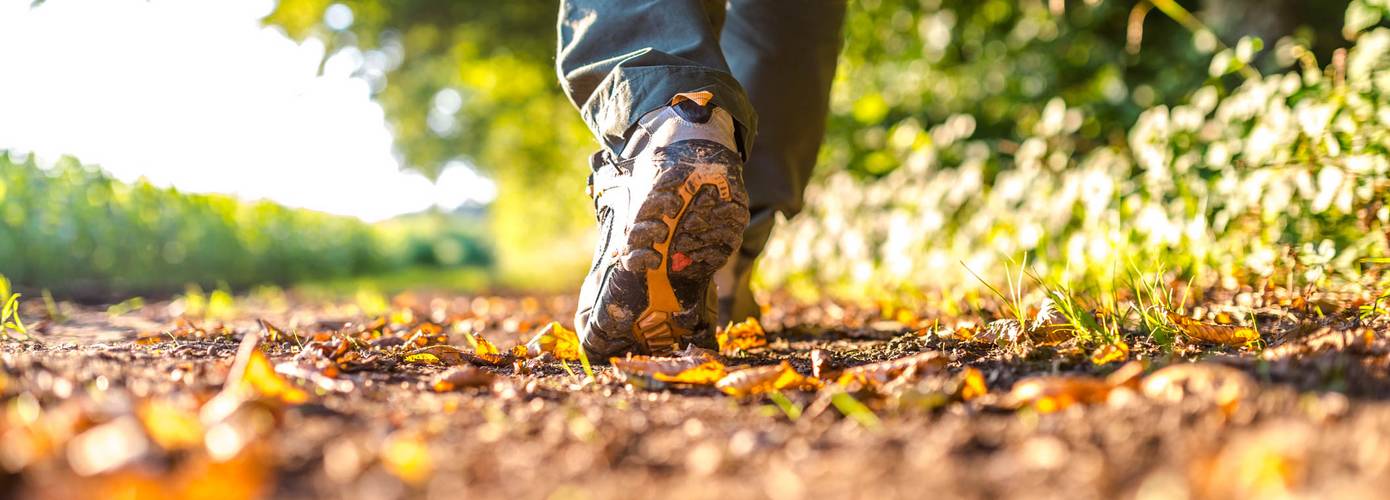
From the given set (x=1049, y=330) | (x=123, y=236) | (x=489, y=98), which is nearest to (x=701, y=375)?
(x=1049, y=330)

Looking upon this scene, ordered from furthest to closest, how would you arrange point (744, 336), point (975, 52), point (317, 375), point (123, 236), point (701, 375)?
point (123, 236) → point (975, 52) → point (744, 336) → point (701, 375) → point (317, 375)

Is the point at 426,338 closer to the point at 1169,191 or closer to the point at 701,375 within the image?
the point at 701,375

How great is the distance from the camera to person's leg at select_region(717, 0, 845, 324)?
7.32 feet

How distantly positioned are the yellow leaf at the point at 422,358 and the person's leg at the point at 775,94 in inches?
33.3

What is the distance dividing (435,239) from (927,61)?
24.6m

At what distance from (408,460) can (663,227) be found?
772mm

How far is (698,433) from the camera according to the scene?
891 millimetres

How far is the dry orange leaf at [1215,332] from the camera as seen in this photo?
4.90 feet

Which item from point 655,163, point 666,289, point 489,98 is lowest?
point 666,289

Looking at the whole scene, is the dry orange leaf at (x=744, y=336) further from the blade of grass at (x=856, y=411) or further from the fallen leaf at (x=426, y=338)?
the blade of grass at (x=856, y=411)

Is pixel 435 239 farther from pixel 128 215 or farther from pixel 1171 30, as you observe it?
pixel 1171 30

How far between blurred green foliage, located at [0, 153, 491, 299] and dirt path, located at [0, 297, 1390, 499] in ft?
13.7

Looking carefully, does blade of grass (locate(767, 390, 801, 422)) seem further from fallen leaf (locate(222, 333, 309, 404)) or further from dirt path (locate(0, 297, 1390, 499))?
fallen leaf (locate(222, 333, 309, 404))

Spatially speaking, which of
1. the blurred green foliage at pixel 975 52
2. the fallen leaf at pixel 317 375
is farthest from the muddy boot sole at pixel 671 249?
the blurred green foliage at pixel 975 52
